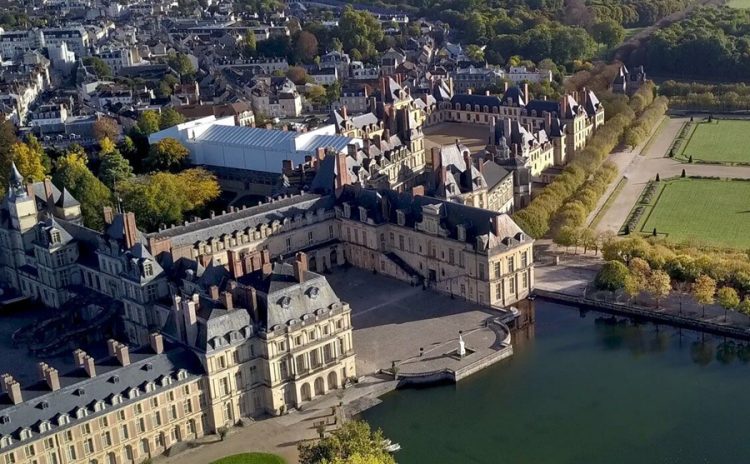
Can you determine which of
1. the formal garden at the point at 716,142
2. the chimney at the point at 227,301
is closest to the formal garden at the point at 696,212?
the formal garden at the point at 716,142

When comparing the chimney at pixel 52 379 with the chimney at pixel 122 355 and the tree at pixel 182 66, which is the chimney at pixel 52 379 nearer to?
the chimney at pixel 122 355

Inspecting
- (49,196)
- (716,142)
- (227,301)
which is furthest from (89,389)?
(716,142)

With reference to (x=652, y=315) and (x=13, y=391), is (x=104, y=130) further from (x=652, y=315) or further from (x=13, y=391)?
(x=652, y=315)

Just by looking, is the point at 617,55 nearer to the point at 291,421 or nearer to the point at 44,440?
the point at 291,421

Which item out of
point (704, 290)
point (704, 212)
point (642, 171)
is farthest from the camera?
point (642, 171)

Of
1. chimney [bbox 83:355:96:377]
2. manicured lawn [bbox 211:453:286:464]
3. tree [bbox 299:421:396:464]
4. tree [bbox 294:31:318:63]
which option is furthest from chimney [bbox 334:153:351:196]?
tree [bbox 294:31:318:63]
